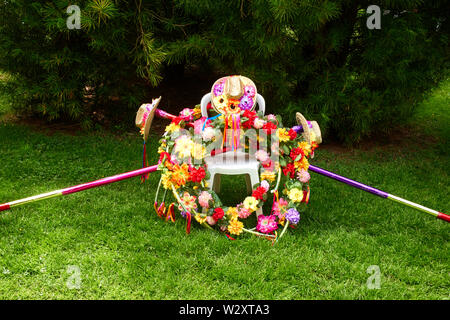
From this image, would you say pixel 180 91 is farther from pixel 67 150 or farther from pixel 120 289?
pixel 120 289

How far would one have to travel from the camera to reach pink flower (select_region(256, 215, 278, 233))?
10.3 feet

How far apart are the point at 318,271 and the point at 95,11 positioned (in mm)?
3122

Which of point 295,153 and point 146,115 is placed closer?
point 295,153

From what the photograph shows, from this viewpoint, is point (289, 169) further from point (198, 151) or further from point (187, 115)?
point (187, 115)

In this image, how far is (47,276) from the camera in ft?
8.83

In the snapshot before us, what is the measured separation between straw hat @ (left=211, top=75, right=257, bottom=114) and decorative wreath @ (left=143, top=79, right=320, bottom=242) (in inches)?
0.5

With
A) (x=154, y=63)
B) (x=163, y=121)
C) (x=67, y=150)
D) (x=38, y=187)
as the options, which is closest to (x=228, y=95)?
(x=154, y=63)

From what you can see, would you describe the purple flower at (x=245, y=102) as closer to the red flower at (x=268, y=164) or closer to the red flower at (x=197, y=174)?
the red flower at (x=268, y=164)

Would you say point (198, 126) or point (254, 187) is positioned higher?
point (198, 126)

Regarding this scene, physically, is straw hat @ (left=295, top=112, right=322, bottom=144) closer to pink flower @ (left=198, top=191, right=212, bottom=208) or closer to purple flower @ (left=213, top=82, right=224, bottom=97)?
purple flower @ (left=213, top=82, right=224, bottom=97)

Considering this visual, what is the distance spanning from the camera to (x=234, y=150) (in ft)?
10.6

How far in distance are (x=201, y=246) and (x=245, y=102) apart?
3.69 ft

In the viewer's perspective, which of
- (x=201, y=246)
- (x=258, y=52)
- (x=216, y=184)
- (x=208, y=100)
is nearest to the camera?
(x=201, y=246)

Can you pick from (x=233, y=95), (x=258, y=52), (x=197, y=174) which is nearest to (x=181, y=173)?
(x=197, y=174)
